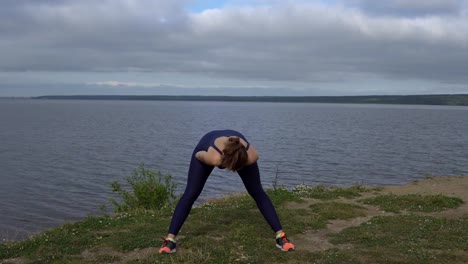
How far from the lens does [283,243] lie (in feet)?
24.1

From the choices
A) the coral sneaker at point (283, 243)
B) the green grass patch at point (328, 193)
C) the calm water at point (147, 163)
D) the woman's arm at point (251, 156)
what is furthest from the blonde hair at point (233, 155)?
the calm water at point (147, 163)

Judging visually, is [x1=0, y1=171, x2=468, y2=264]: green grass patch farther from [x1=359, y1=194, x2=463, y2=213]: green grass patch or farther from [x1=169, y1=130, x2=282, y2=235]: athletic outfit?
[x1=359, y1=194, x2=463, y2=213]: green grass patch

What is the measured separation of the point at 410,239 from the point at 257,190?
2866 millimetres

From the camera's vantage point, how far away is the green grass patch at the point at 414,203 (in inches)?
433

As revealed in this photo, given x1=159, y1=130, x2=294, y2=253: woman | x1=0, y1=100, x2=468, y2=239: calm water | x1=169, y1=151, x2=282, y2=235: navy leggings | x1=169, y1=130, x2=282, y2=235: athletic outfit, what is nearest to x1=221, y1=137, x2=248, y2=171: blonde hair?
x1=159, y1=130, x2=294, y2=253: woman

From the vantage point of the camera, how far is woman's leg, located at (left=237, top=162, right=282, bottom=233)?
720 cm

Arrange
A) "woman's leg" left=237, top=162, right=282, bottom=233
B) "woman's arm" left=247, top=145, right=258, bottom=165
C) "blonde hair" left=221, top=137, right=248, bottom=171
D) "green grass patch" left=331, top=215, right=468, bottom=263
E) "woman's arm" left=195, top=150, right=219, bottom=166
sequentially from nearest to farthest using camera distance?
"blonde hair" left=221, top=137, right=248, bottom=171, "woman's arm" left=195, top=150, right=219, bottom=166, "woman's arm" left=247, top=145, right=258, bottom=165, "green grass patch" left=331, top=215, right=468, bottom=263, "woman's leg" left=237, top=162, right=282, bottom=233

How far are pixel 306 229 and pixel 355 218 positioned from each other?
169cm

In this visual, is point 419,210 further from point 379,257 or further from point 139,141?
point 139,141

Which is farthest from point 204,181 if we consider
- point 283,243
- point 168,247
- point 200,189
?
point 283,243

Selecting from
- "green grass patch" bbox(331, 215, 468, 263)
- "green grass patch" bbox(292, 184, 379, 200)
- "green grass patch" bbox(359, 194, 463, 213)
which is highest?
"green grass patch" bbox(331, 215, 468, 263)

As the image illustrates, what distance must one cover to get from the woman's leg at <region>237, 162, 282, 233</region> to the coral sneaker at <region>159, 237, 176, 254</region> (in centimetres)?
144

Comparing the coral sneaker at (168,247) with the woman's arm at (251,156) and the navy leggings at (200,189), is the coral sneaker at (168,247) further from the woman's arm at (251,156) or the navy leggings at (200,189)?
the woman's arm at (251,156)

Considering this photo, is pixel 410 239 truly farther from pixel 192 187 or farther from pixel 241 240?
pixel 192 187
